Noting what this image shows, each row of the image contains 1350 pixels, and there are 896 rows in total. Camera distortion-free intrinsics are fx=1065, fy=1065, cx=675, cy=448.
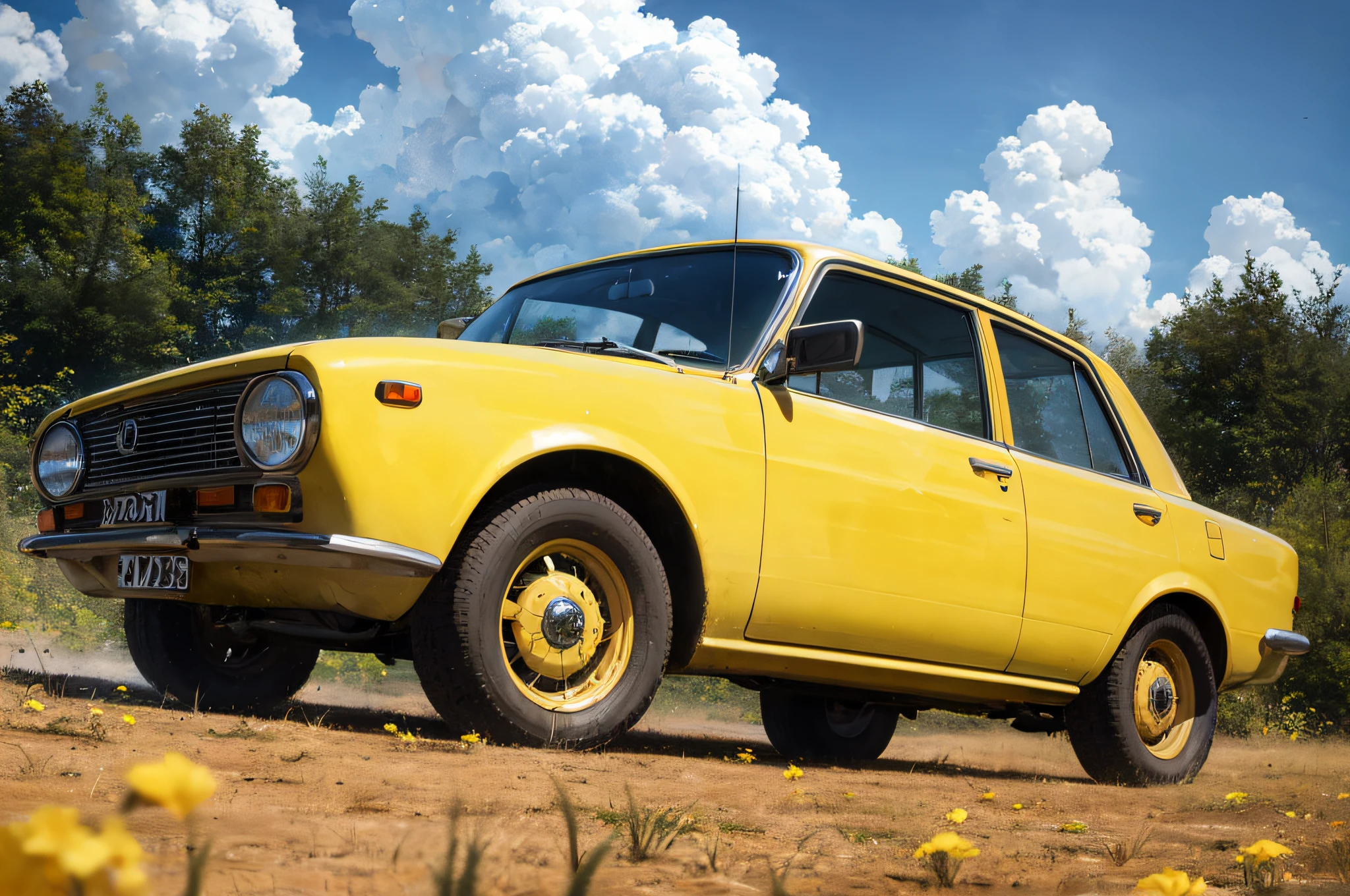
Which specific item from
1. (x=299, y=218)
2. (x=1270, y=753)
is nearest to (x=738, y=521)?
(x=1270, y=753)

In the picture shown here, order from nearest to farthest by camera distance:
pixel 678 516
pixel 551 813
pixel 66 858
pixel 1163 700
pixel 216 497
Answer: pixel 66 858, pixel 551 813, pixel 216 497, pixel 678 516, pixel 1163 700

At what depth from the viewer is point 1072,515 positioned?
4707 mm

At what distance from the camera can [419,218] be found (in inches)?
1850

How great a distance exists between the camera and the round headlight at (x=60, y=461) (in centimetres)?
381

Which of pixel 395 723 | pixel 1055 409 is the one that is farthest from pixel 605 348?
pixel 1055 409

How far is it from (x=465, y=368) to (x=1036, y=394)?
310 centimetres

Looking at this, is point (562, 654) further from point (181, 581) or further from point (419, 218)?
point (419, 218)

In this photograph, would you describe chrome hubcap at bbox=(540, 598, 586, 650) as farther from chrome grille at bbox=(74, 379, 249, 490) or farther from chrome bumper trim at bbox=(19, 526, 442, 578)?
chrome grille at bbox=(74, 379, 249, 490)

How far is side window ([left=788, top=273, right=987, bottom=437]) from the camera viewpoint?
4285 mm

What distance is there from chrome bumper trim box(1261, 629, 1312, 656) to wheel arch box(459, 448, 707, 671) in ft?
12.3

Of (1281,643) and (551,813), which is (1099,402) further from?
(551,813)

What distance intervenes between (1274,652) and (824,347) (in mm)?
3691

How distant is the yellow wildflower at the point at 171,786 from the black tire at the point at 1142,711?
4944 mm

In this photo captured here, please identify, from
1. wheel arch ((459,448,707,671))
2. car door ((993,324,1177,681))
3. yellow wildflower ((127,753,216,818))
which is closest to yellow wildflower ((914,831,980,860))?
yellow wildflower ((127,753,216,818))
